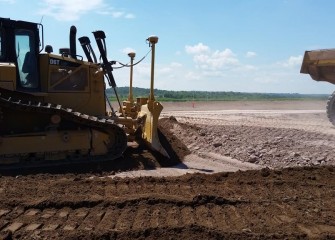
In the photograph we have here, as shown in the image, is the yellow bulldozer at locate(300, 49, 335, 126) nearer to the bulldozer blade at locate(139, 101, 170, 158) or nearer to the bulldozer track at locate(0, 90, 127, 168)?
the bulldozer blade at locate(139, 101, 170, 158)

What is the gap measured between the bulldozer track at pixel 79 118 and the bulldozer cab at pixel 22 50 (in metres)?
0.50

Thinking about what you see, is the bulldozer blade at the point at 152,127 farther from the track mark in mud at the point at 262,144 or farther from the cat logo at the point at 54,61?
the cat logo at the point at 54,61

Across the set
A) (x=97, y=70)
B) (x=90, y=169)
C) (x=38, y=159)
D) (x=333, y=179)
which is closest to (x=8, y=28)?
(x=97, y=70)

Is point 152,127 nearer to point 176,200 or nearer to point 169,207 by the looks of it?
point 176,200

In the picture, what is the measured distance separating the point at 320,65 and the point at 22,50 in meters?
11.1

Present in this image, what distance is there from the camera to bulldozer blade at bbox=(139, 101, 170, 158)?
10.7m

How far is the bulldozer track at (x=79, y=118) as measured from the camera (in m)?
9.54

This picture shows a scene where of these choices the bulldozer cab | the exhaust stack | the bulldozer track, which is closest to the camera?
the bulldozer track

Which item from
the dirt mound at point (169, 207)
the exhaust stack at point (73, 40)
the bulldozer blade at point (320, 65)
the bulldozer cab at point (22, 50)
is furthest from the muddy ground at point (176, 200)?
the bulldozer blade at point (320, 65)

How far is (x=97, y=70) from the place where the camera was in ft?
36.4

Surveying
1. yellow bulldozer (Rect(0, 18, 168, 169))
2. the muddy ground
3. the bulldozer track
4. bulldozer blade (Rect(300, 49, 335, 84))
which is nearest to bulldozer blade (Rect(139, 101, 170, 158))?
yellow bulldozer (Rect(0, 18, 168, 169))

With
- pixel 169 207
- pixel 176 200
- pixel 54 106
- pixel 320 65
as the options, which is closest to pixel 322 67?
pixel 320 65

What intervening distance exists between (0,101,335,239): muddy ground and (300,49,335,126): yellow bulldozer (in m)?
6.13

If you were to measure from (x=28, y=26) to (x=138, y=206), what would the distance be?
585 cm
